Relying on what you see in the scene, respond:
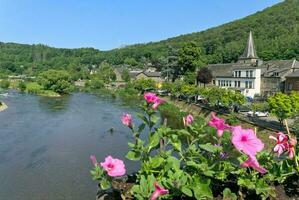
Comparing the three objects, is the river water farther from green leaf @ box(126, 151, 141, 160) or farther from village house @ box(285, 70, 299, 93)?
village house @ box(285, 70, 299, 93)

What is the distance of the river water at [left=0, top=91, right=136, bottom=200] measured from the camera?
18.0m

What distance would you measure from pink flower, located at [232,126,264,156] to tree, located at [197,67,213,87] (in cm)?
6395

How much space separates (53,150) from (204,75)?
4451 cm

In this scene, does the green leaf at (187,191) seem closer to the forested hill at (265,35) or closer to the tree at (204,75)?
the tree at (204,75)

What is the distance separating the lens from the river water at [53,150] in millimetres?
17953

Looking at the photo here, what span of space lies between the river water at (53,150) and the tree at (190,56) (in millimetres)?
30003

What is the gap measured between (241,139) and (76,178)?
1692 centimetres

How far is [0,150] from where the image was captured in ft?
84.7


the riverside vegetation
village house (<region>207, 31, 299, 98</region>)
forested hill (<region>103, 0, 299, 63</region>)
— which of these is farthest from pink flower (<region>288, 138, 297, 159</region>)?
forested hill (<region>103, 0, 299, 63</region>)

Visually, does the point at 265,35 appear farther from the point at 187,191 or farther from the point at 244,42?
the point at 187,191

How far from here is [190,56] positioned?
72.0 metres

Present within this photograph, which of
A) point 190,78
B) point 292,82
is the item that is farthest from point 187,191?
point 190,78

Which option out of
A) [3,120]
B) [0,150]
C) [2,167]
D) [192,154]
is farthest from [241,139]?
[3,120]

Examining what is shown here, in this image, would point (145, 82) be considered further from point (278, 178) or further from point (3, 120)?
point (278, 178)
